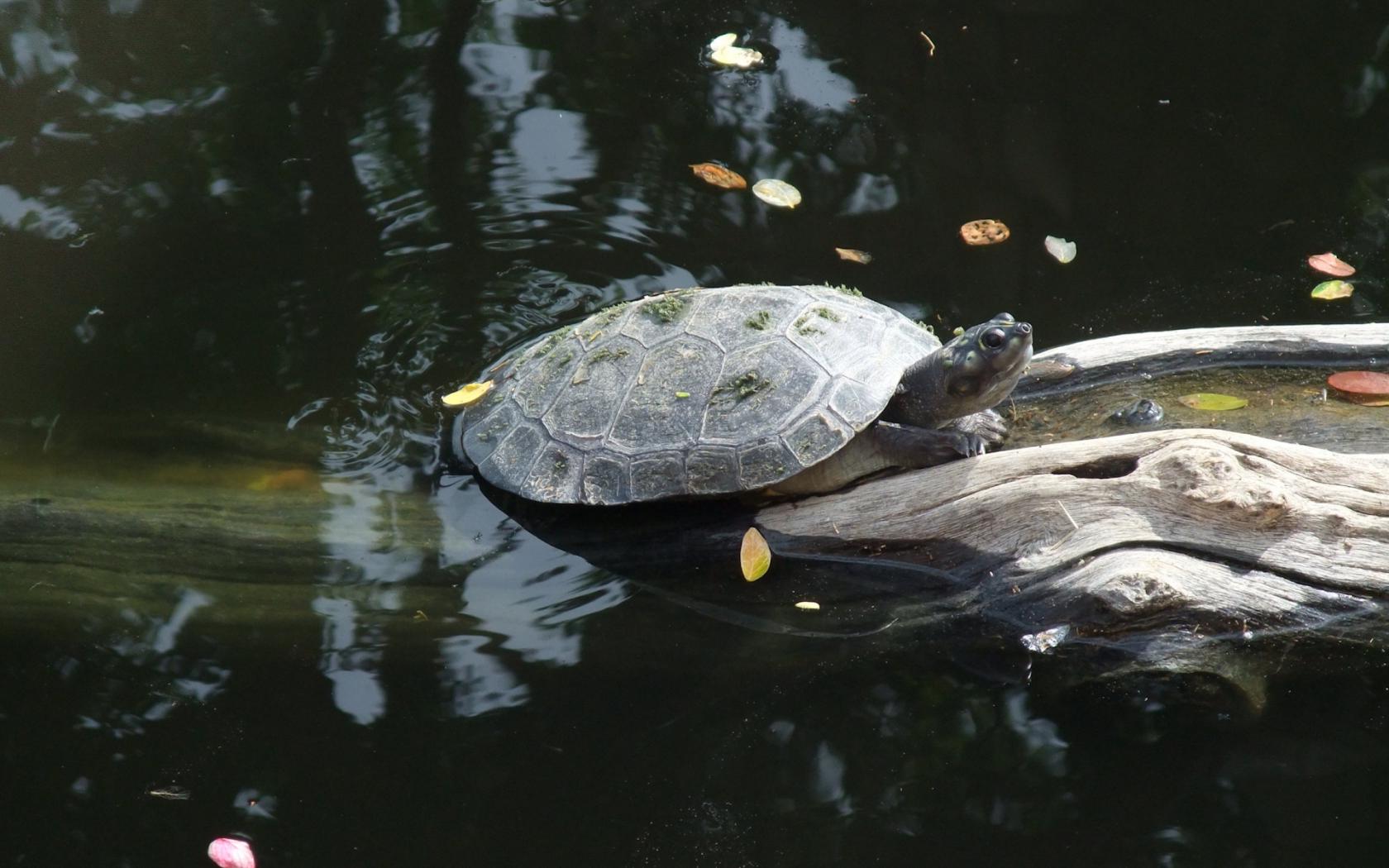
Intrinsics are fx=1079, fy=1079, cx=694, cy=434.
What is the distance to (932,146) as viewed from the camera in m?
6.59

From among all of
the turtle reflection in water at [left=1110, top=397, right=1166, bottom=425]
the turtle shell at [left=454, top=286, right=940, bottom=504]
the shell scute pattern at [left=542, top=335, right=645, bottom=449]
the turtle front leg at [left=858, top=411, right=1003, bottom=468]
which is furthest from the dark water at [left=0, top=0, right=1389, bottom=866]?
the turtle reflection in water at [left=1110, top=397, right=1166, bottom=425]

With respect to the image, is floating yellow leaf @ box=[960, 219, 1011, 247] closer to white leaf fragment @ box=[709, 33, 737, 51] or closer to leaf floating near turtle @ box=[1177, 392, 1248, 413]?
leaf floating near turtle @ box=[1177, 392, 1248, 413]

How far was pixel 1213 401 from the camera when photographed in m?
4.16

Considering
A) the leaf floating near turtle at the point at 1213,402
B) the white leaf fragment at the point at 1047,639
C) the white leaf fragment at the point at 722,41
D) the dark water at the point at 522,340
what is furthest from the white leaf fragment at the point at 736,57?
the white leaf fragment at the point at 1047,639

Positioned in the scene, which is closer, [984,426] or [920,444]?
[920,444]

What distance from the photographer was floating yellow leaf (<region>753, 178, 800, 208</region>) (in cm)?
616

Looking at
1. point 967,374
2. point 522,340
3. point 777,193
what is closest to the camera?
point 967,374

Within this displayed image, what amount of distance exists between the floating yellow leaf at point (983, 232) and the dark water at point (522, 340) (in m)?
0.07

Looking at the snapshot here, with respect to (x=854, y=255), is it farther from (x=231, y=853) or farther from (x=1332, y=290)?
(x=231, y=853)

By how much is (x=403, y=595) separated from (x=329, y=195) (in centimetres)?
323

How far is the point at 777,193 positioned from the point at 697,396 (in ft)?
8.56

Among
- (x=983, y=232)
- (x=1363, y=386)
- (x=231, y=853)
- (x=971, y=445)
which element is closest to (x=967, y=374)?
(x=971, y=445)

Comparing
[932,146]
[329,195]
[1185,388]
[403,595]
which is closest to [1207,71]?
[932,146]

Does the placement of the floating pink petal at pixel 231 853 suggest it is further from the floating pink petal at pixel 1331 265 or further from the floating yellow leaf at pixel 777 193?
the floating pink petal at pixel 1331 265
